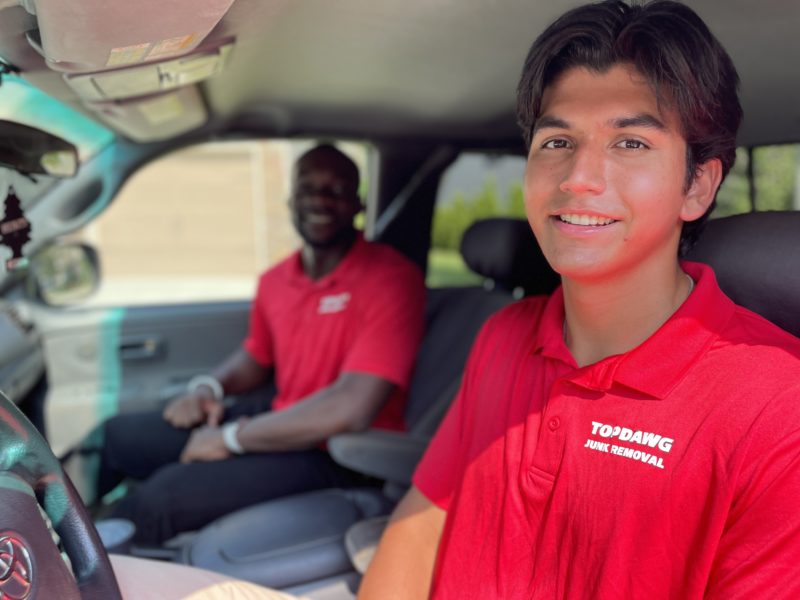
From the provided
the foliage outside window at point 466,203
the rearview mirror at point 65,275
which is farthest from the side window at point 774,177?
the rearview mirror at point 65,275

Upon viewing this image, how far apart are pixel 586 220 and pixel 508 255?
1378mm

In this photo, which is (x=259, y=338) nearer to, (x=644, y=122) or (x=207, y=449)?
(x=207, y=449)

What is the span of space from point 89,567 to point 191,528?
1340 mm

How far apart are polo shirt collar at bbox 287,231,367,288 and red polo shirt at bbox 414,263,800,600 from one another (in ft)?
5.03

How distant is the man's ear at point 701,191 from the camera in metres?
1.41

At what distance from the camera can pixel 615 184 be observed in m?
1.35

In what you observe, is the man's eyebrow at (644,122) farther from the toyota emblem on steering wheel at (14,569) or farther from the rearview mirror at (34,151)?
the rearview mirror at (34,151)

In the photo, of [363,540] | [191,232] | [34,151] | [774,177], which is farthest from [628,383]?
[191,232]

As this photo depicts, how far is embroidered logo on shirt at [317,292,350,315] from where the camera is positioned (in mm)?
2982

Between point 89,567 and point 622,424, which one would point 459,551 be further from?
point 89,567

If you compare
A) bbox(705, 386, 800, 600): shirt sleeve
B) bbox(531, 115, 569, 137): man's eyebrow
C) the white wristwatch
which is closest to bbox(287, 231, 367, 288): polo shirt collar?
the white wristwatch

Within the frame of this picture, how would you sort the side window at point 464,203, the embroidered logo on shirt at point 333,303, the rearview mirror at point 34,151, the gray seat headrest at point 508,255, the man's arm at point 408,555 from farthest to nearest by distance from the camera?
the side window at point 464,203, the embroidered logo on shirt at point 333,303, the gray seat headrest at point 508,255, the rearview mirror at point 34,151, the man's arm at point 408,555

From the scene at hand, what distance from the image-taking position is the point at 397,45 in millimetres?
2051

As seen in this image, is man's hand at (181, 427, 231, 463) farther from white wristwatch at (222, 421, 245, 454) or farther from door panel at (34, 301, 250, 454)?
door panel at (34, 301, 250, 454)
